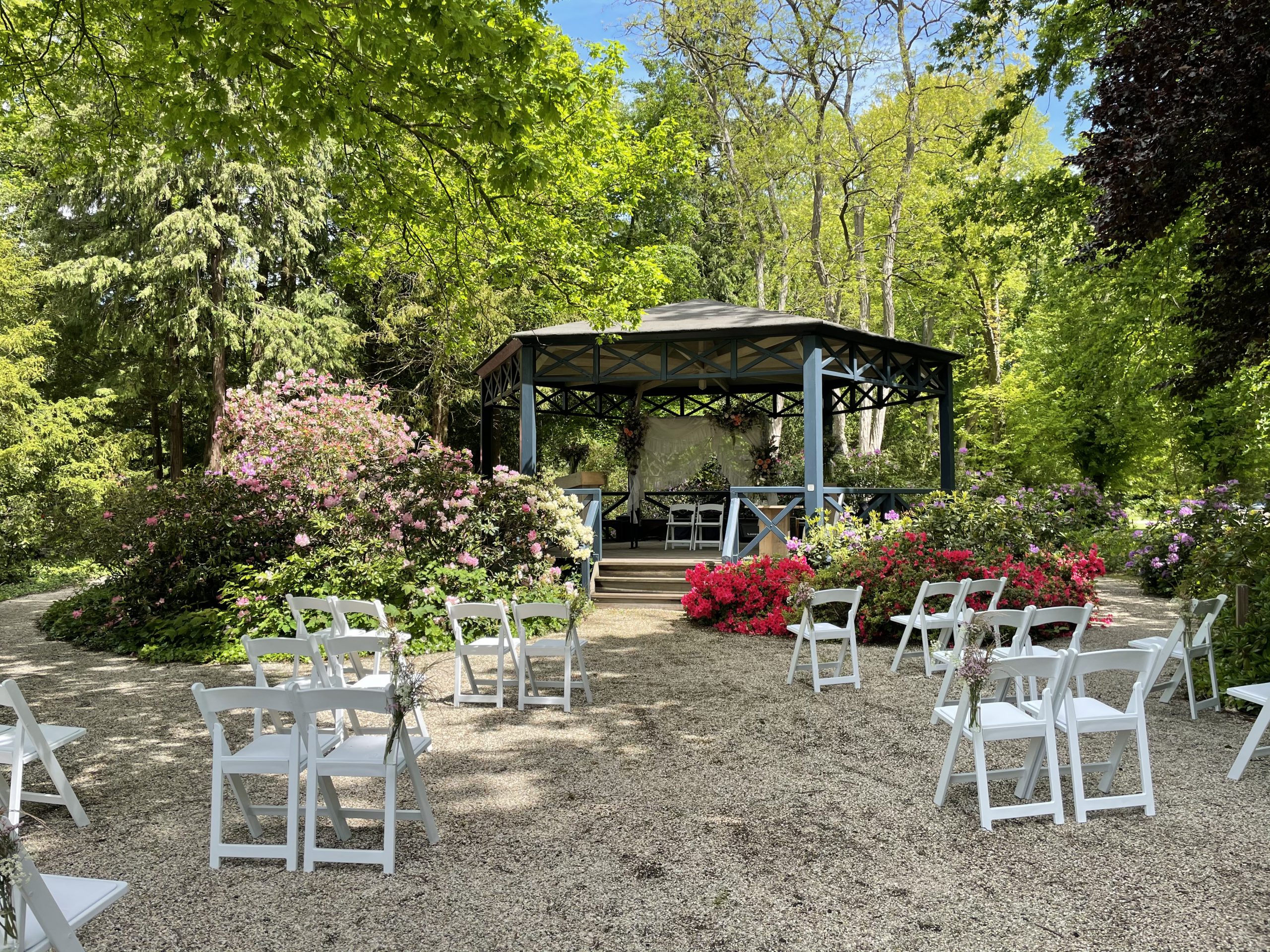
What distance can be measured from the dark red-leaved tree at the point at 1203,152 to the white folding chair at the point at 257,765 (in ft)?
21.7

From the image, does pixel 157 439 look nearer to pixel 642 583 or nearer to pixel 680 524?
pixel 680 524

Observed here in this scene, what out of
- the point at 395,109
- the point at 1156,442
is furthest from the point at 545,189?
the point at 1156,442

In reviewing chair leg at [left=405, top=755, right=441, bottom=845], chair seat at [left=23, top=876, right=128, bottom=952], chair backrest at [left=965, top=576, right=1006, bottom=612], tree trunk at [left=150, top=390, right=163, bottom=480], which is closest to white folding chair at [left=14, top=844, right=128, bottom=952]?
chair seat at [left=23, top=876, right=128, bottom=952]

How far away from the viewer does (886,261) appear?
18266 mm

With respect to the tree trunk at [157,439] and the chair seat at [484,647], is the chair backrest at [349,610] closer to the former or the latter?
the chair seat at [484,647]

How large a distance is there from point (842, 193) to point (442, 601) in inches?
675

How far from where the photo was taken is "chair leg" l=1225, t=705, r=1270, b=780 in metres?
4.23

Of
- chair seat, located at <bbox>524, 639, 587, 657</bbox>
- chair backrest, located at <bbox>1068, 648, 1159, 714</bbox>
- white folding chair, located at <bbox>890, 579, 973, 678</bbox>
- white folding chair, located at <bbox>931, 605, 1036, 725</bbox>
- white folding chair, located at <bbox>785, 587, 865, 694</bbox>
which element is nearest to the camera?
chair backrest, located at <bbox>1068, 648, 1159, 714</bbox>

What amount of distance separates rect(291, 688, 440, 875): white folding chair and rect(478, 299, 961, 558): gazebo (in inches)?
280

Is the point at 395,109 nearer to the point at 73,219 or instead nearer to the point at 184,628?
the point at 184,628

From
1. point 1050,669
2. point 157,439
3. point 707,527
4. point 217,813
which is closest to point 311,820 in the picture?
point 217,813

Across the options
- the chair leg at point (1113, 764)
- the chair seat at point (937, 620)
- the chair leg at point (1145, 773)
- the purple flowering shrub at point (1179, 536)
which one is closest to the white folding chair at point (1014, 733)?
the chair leg at point (1113, 764)

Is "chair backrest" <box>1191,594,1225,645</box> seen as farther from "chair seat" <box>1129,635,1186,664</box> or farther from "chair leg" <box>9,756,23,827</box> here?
"chair leg" <box>9,756,23,827</box>

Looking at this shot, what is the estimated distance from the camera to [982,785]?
3.84 meters
